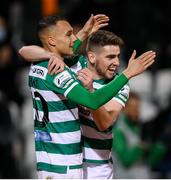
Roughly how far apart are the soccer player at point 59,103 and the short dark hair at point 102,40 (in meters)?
0.17

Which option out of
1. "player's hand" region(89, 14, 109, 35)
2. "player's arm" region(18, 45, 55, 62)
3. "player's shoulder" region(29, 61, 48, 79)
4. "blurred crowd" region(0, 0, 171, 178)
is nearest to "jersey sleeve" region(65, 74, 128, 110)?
"player's shoulder" region(29, 61, 48, 79)

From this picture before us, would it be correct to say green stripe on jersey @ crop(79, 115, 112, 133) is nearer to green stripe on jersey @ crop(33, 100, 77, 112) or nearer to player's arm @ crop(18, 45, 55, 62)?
green stripe on jersey @ crop(33, 100, 77, 112)

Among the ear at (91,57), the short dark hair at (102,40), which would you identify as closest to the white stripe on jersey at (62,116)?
the ear at (91,57)

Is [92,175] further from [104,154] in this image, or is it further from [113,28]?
[113,28]

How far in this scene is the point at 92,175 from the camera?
7164mm

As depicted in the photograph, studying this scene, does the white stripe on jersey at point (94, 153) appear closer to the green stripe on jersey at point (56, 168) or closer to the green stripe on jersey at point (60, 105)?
the green stripe on jersey at point (56, 168)

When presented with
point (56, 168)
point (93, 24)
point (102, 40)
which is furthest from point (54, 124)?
point (93, 24)

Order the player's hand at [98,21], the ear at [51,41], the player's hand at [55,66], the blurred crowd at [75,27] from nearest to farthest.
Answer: the player's hand at [55,66]
the ear at [51,41]
the player's hand at [98,21]
the blurred crowd at [75,27]

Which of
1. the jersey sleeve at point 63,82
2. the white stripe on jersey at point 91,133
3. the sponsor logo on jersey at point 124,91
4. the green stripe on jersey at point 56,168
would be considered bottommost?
the green stripe on jersey at point 56,168

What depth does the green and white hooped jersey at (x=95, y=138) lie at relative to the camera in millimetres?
7043

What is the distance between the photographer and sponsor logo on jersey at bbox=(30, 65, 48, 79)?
6.79 metres

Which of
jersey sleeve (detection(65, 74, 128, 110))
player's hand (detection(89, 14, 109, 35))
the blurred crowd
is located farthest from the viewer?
the blurred crowd

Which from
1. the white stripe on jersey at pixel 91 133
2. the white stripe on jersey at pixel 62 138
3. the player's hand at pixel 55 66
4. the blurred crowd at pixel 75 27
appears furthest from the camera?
the blurred crowd at pixel 75 27

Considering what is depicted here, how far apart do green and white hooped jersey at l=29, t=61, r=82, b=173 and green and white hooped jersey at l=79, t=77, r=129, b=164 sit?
0.19 meters
